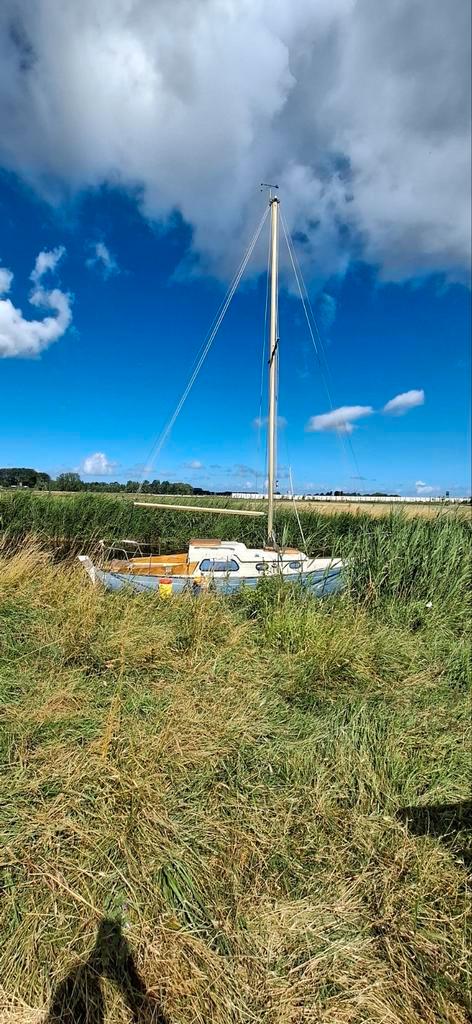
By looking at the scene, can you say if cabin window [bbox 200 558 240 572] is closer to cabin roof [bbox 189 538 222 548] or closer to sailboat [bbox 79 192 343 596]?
sailboat [bbox 79 192 343 596]

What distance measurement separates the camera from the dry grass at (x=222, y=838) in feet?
6.20

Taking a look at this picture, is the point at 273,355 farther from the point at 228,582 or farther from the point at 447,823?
the point at 447,823

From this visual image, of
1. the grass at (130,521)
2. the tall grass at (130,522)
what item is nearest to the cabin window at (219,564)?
the tall grass at (130,522)

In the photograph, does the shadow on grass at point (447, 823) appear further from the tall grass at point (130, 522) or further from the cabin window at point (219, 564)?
the tall grass at point (130, 522)

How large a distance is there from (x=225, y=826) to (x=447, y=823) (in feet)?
4.28

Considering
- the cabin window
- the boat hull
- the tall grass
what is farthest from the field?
the tall grass

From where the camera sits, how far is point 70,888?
82.0 inches

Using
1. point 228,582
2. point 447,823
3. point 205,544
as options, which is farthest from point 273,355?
point 447,823

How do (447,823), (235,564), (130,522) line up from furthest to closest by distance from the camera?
(130,522)
(235,564)
(447,823)

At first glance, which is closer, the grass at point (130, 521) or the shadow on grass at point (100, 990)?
the shadow on grass at point (100, 990)

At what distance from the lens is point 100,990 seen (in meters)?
1.82

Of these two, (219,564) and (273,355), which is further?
(273,355)

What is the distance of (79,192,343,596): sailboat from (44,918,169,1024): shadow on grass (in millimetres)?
3863

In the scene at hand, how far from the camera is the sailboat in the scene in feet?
20.4
